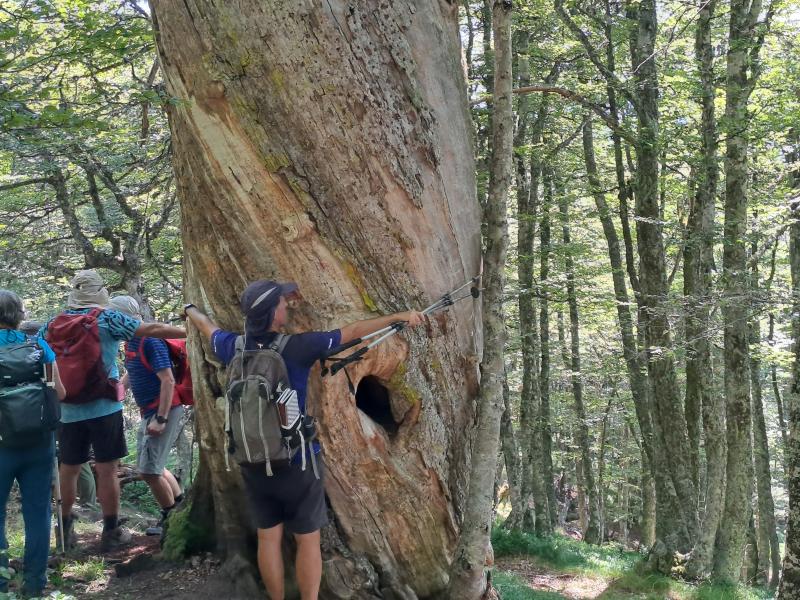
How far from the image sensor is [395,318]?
4.37 metres

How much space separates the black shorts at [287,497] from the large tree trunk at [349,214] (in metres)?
0.61

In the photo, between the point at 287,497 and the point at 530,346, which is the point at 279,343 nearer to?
the point at 287,497

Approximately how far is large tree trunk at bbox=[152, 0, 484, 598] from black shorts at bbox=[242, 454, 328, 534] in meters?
0.61

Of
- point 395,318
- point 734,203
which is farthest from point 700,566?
point 395,318

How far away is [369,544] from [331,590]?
16.2 inches

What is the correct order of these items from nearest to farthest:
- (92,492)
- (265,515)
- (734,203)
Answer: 1. (265,515)
2. (92,492)
3. (734,203)

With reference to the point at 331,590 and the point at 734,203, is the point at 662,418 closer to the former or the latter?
the point at 734,203

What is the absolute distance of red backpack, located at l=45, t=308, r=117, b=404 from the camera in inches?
211

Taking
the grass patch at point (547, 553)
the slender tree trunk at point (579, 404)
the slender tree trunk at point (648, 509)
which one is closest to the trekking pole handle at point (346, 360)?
the grass patch at point (547, 553)

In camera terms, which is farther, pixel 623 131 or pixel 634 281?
pixel 634 281

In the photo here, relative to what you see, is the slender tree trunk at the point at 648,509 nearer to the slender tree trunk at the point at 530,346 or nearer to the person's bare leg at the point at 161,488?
the slender tree trunk at the point at 530,346

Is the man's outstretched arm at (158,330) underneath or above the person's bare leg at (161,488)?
above

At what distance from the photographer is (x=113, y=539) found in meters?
5.90

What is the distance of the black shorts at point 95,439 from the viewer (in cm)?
561
